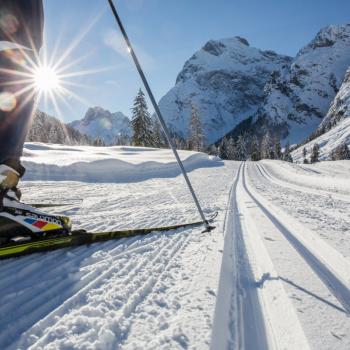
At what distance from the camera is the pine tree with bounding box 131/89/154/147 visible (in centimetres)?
4372

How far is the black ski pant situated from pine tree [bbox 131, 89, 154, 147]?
41.9m

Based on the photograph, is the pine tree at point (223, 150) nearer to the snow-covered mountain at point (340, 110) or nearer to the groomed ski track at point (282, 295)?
the groomed ski track at point (282, 295)

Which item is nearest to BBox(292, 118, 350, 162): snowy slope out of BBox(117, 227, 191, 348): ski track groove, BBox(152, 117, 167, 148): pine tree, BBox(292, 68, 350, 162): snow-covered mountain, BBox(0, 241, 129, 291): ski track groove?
BBox(292, 68, 350, 162): snow-covered mountain

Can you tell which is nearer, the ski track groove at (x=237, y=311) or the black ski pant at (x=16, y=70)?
the ski track groove at (x=237, y=311)

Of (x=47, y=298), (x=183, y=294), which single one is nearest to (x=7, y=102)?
(x=47, y=298)

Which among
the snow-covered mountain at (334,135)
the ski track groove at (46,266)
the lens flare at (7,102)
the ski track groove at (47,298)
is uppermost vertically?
the snow-covered mountain at (334,135)

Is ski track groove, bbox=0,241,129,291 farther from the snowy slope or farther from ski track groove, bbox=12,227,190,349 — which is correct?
the snowy slope

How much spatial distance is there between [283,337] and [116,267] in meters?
1.43

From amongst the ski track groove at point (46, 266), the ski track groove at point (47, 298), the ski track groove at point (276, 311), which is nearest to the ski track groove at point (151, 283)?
the ski track groove at point (47, 298)

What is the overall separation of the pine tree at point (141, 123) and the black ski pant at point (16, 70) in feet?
137

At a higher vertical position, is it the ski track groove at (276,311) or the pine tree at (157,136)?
the pine tree at (157,136)

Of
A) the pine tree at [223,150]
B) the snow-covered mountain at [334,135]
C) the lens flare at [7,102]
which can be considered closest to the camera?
the lens flare at [7,102]

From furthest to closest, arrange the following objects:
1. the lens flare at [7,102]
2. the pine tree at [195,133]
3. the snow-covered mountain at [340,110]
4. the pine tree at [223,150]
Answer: the snow-covered mountain at [340,110] < the pine tree at [223,150] < the pine tree at [195,133] < the lens flare at [7,102]

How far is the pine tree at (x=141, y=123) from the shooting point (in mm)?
43719
